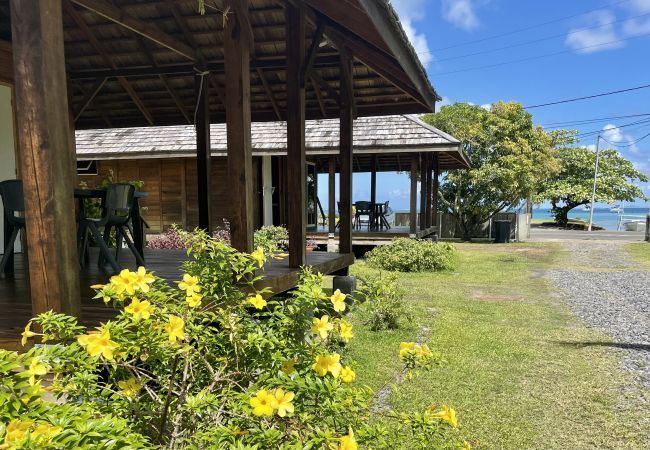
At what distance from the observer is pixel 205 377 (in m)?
1.83

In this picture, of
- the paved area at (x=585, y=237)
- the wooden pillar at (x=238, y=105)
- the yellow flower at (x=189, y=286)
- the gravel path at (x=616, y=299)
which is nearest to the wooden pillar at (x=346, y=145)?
the wooden pillar at (x=238, y=105)

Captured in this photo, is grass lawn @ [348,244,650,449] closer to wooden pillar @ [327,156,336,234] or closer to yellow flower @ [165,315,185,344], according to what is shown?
yellow flower @ [165,315,185,344]

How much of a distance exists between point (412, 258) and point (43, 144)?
905cm

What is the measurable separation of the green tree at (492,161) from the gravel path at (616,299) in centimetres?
616

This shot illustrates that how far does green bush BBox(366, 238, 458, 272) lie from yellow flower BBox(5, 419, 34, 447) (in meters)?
9.56

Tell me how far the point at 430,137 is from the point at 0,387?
11.2m

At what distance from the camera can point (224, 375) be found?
1.72 m

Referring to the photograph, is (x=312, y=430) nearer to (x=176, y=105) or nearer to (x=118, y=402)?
(x=118, y=402)

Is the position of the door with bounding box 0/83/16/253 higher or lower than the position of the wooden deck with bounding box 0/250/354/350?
higher

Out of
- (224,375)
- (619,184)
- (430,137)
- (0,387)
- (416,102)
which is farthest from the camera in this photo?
(619,184)

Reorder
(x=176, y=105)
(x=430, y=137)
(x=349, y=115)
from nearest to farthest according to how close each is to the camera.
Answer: (x=349, y=115), (x=176, y=105), (x=430, y=137)

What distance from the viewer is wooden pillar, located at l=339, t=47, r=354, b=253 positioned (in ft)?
18.4

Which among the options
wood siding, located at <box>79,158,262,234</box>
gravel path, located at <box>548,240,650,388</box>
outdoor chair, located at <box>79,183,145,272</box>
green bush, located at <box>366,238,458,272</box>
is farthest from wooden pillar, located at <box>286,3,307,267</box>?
wood siding, located at <box>79,158,262,234</box>

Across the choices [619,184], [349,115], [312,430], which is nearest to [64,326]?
[312,430]
